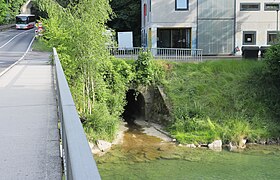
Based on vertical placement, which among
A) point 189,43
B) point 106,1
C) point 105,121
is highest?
point 106,1

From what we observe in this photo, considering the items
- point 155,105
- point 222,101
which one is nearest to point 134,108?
point 155,105

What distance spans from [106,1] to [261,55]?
12.3 m

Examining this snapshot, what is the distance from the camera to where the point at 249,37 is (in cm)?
3219

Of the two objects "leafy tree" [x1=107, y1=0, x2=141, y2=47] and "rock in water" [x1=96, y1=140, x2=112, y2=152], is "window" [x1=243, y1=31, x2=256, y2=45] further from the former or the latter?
"rock in water" [x1=96, y1=140, x2=112, y2=152]

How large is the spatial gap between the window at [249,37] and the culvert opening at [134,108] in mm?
10121

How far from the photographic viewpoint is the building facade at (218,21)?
31688mm

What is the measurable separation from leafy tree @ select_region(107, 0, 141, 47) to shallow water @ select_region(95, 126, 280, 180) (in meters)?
21.6

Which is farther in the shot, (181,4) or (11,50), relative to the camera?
(11,50)

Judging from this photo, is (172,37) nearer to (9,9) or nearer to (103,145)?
(103,145)

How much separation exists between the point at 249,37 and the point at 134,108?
11.0m

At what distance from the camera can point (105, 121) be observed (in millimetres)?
20172

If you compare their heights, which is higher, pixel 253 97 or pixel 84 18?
pixel 84 18

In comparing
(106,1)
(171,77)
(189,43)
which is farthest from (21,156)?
(189,43)

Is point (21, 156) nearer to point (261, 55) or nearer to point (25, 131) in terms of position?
point (25, 131)
